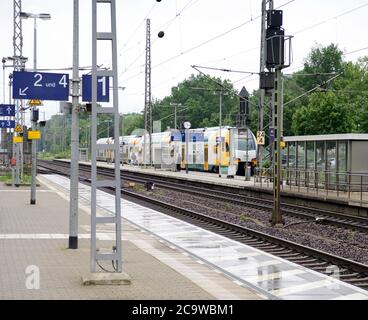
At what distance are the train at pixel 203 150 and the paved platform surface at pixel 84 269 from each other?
27.3 metres

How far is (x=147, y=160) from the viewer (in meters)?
77.6

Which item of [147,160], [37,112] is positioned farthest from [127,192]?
[147,160]

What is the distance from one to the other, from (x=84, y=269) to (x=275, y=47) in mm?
9859

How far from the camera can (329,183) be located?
29484 millimetres

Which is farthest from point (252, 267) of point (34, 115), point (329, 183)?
point (329, 183)

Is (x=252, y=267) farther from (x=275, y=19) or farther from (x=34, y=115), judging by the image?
(x=34, y=115)

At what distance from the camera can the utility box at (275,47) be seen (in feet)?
62.4

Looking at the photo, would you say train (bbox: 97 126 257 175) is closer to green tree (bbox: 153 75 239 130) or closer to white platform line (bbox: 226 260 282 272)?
white platform line (bbox: 226 260 282 272)

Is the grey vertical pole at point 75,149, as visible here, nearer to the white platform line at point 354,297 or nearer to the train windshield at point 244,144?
the white platform line at point 354,297

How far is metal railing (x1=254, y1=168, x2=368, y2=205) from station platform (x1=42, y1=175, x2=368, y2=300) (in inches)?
359
